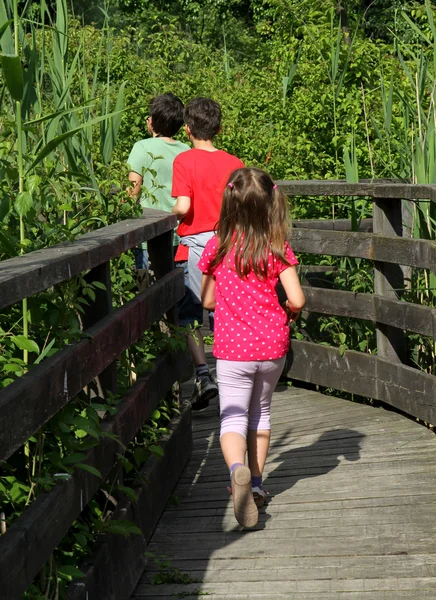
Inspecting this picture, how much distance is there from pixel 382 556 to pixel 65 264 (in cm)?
168

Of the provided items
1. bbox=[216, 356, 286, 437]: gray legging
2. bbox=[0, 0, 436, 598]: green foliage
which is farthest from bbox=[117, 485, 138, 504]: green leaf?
bbox=[216, 356, 286, 437]: gray legging

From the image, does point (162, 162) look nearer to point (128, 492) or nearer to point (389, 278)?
point (389, 278)

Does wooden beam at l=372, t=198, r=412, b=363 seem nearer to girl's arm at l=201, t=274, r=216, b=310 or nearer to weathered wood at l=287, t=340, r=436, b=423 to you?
weathered wood at l=287, t=340, r=436, b=423

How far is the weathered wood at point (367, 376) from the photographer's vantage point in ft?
18.9

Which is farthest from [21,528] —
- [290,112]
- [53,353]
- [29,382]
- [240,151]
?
[240,151]

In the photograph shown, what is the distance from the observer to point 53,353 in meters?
3.11

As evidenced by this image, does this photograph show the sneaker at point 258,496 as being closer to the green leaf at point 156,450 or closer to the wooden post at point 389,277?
the green leaf at point 156,450

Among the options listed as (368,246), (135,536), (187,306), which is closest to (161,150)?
(187,306)

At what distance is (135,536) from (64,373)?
1063mm

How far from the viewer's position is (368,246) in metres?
6.21

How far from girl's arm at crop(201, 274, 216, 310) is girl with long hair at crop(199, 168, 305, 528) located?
7cm

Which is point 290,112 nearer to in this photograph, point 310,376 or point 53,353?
point 310,376

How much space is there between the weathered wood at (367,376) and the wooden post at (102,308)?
2291 mm

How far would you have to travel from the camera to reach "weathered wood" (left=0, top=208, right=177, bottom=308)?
2488 mm
